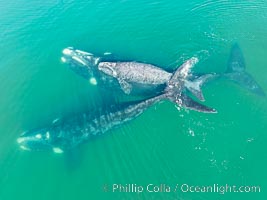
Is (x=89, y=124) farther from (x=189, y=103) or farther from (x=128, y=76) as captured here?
(x=189, y=103)

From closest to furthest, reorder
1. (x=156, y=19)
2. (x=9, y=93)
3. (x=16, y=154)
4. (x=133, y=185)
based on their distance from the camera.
A: (x=133, y=185), (x=16, y=154), (x=9, y=93), (x=156, y=19)

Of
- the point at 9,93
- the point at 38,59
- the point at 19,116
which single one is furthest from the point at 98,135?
the point at 38,59

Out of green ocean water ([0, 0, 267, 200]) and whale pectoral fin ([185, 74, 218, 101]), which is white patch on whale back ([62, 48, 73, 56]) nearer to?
green ocean water ([0, 0, 267, 200])

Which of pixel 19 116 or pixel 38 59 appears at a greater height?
pixel 38 59

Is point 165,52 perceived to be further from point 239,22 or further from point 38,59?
point 38,59

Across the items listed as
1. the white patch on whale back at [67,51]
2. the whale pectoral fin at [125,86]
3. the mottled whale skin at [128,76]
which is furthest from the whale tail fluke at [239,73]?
the white patch on whale back at [67,51]

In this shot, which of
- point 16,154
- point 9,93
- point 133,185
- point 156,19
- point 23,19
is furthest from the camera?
point 23,19

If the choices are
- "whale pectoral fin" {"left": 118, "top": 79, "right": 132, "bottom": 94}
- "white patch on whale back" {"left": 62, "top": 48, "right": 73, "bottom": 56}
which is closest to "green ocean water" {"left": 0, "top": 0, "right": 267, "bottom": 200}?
"white patch on whale back" {"left": 62, "top": 48, "right": 73, "bottom": 56}
